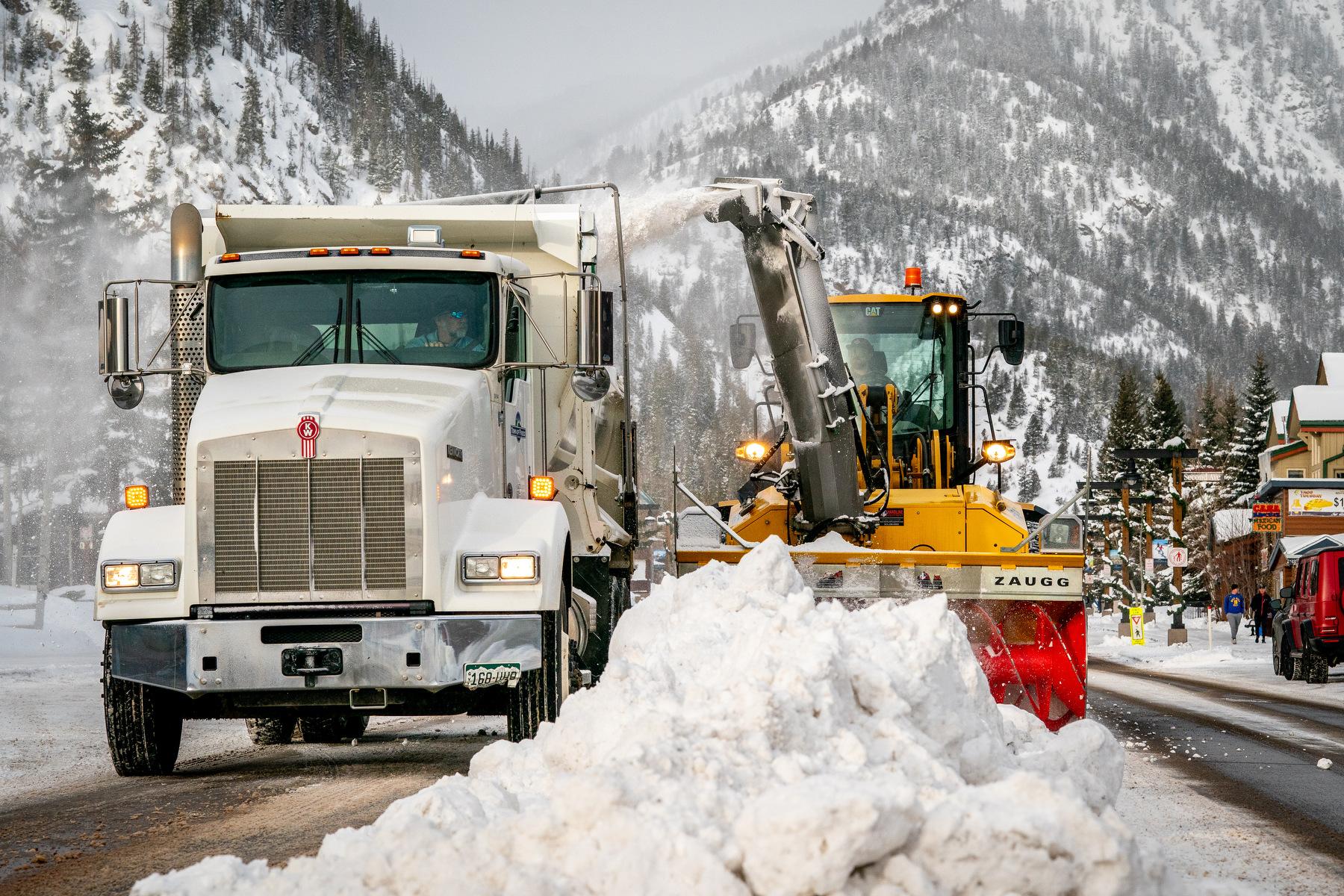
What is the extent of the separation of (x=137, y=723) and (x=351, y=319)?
8.94 ft

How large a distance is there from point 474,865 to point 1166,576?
292 feet

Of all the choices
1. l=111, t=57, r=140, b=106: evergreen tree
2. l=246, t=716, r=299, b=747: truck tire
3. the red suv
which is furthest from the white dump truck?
l=111, t=57, r=140, b=106: evergreen tree

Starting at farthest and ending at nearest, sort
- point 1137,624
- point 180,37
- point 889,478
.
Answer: point 180,37 < point 1137,624 < point 889,478

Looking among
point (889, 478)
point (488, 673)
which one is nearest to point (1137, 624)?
point (889, 478)

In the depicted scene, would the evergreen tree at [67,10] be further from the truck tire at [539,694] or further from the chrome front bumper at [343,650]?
the truck tire at [539,694]

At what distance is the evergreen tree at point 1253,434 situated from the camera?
93438mm

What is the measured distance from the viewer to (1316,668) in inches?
901

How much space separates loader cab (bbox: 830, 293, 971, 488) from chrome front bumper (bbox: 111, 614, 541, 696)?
20.7 feet

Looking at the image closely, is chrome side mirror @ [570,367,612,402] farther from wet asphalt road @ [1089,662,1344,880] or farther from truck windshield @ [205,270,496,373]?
wet asphalt road @ [1089,662,1344,880]

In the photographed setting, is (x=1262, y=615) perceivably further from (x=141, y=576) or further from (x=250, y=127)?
(x=250, y=127)

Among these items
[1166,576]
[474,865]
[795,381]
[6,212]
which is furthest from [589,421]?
[6,212]

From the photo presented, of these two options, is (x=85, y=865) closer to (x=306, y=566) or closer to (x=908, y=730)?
(x=306, y=566)

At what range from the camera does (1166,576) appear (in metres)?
88.2

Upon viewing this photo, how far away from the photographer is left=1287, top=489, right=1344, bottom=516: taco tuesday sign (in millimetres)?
61094
